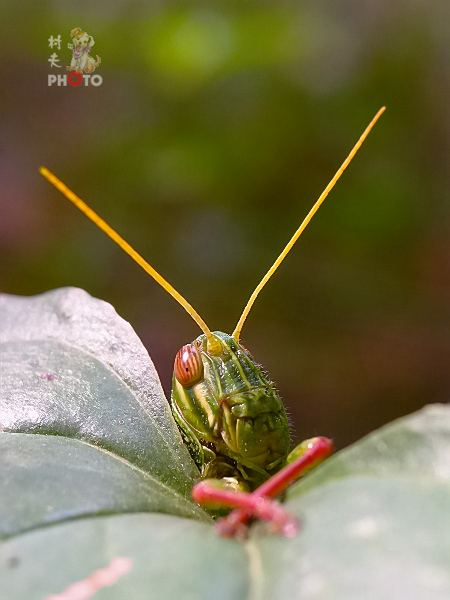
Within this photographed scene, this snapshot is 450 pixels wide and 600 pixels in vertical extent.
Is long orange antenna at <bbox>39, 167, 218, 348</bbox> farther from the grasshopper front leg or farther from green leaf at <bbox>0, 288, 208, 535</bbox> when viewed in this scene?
the grasshopper front leg

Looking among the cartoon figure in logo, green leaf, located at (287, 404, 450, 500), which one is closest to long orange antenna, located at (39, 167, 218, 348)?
green leaf, located at (287, 404, 450, 500)

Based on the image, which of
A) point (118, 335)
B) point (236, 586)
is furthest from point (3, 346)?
point (236, 586)

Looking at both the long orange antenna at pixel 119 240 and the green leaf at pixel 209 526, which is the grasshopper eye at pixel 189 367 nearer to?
the long orange antenna at pixel 119 240

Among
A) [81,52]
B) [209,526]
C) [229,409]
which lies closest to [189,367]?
[229,409]

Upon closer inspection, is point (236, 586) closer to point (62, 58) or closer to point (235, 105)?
point (235, 105)

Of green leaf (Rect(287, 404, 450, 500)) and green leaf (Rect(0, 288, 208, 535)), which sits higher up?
green leaf (Rect(287, 404, 450, 500))

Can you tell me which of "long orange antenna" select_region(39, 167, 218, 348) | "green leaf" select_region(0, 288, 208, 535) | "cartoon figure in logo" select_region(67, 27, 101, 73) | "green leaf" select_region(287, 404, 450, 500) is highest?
"cartoon figure in logo" select_region(67, 27, 101, 73)
